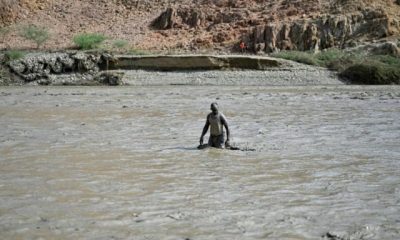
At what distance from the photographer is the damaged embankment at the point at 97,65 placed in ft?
115

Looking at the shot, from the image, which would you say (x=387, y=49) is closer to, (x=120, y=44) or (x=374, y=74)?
(x=374, y=74)

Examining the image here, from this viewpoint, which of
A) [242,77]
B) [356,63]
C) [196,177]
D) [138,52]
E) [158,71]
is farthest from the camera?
[138,52]

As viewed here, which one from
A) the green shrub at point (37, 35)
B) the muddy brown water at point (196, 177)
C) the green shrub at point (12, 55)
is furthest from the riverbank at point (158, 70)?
the muddy brown water at point (196, 177)

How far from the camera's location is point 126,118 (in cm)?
1789

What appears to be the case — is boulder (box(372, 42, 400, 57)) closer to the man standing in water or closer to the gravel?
the gravel

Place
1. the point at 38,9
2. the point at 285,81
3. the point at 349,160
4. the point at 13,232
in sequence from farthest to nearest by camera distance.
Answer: the point at 38,9, the point at 285,81, the point at 349,160, the point at 13,232

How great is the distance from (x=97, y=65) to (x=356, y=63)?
15.2 metres

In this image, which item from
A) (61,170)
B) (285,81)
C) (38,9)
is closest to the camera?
(61,170)

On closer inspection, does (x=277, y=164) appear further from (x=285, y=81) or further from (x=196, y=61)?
(x=196, y=61)

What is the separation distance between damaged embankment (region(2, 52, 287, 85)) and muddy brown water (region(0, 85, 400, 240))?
16.3 m

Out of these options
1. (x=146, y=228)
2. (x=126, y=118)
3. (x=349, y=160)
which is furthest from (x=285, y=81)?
(x=146, y=228)

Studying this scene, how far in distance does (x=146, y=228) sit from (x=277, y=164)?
4.15 metres

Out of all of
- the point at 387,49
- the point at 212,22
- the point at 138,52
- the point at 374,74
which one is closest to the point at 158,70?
the point at 138,52

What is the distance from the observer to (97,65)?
120 ft
